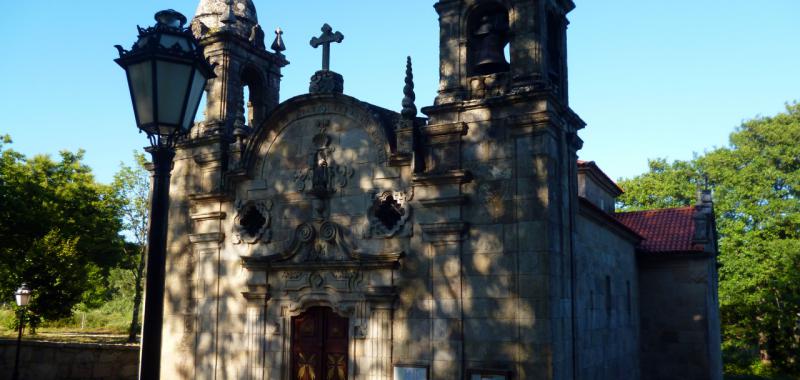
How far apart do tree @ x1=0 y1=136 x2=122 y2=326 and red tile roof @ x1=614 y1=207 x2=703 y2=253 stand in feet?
76.2

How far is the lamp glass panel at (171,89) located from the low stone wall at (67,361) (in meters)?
14.2

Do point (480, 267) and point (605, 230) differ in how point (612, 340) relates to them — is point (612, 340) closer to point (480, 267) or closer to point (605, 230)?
point (605, 230)

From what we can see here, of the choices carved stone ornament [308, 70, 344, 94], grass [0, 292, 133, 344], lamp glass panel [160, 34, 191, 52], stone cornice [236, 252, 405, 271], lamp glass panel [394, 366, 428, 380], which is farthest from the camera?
grass [0, 292, 133, 344]

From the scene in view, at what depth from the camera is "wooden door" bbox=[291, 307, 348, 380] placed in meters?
14.3

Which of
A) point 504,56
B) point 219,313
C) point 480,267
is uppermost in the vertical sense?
point 504,56

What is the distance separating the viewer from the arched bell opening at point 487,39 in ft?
45.8

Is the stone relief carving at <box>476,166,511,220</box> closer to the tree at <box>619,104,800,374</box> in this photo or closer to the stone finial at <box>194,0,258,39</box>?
the stone finial at <box>194,0,258,39</box>

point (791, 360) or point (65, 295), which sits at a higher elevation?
point (65, 295)

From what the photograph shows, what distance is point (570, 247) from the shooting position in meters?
13.5

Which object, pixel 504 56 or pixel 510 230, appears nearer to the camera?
pixel 510 230

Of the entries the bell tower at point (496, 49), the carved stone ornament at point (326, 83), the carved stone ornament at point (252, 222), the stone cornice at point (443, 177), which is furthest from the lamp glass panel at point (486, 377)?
the carved stone ornament at point (326, 83)

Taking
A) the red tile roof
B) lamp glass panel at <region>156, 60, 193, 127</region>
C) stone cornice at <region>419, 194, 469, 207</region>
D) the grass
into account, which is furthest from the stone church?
the grass

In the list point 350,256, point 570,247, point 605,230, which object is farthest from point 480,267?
point 605,230

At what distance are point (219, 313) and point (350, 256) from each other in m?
3.94
